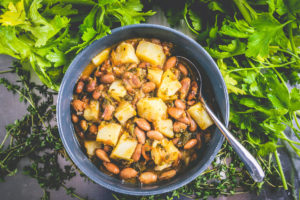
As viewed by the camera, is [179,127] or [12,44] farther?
[179,127]

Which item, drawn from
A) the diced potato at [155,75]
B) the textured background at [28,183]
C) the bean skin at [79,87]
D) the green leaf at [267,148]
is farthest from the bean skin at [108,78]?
the green leaf at [267,148]

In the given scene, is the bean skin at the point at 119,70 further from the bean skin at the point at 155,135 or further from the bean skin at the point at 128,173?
the bean skin at the point at 128,173

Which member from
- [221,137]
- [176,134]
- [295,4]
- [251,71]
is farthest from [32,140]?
[295,4]

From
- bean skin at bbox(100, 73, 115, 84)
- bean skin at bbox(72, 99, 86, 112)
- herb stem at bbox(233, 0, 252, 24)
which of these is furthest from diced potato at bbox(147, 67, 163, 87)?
herb stem at bbox(233, 0, 252, 24)

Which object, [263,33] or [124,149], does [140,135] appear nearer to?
[124,149]

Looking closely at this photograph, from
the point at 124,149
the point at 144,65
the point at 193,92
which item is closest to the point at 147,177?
the point at 124,149

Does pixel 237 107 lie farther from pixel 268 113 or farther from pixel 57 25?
pixel 57 25
